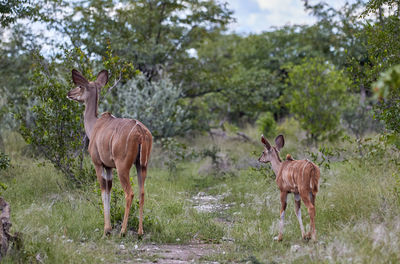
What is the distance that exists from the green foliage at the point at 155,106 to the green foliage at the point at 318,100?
13.7 ft

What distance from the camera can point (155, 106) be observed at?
15.8 metres

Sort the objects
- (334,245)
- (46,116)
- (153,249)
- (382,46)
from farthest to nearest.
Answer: (46,116), (382,46), (153,249), (334,245)

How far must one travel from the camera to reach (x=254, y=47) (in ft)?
93.1

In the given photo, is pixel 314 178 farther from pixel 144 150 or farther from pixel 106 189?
pixel 106 189

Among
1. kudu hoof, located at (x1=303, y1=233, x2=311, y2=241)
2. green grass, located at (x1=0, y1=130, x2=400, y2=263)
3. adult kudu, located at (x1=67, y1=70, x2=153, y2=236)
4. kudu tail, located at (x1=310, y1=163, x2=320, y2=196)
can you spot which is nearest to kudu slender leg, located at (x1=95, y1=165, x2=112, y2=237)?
adult kudu, located at (x1=67, y1=70, x2=153, y2=236)

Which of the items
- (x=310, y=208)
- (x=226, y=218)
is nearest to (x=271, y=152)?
(x=310, y=208)

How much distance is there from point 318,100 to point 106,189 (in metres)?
11.4

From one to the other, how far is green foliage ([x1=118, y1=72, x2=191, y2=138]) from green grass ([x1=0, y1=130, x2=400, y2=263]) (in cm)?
348

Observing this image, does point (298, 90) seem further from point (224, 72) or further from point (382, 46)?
point (382, 46)

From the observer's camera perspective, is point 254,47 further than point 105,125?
Yes

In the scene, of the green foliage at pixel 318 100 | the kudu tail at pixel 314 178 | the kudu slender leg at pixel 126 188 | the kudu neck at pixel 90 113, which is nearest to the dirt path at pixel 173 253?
the kudu slender leg at pixel 126 188

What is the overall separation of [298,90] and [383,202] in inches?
433

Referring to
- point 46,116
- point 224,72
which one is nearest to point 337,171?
point 46,116

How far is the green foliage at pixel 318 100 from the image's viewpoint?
1669 centimetres
